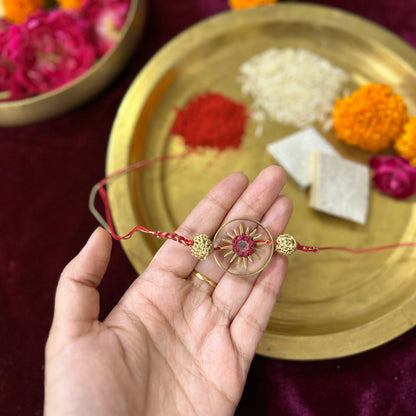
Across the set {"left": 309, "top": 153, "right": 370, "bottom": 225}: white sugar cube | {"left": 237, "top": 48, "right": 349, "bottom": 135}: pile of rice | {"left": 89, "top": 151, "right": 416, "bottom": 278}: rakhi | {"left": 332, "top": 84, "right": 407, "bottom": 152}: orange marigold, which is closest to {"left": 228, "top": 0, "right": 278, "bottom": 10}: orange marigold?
{"left": 237, "top": 48, "right": 349, "bottom": 135}: pile of rice

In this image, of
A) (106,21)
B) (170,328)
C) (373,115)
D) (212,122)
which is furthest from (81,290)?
(106,21)

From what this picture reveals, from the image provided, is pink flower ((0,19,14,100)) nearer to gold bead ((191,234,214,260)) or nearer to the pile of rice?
the pile of rice

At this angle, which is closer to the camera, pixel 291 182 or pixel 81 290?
pixel 81 290

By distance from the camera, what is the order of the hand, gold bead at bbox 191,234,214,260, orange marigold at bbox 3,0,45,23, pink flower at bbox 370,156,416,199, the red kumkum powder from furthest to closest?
1. orange marigold at bbox 3,0,45,23
2. the red kumkum powder
3. pink flower at bbox 370,156,416,199
4. gold bead at bbox 191,234,214,260
5. the hand

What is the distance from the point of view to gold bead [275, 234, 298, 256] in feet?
2.96

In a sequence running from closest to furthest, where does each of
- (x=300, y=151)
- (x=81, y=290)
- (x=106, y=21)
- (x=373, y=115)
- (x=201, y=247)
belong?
(x=81, y=290), (x=201, y=247), (x=373, y=115), (x=300, y=151), (x=106, y=21)

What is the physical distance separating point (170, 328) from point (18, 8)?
1.25m

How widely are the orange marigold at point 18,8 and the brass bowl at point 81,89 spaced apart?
0.35 m

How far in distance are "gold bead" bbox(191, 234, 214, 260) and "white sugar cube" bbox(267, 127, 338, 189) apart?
1.37 feet

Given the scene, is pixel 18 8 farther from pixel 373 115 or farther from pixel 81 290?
pixel 373 115

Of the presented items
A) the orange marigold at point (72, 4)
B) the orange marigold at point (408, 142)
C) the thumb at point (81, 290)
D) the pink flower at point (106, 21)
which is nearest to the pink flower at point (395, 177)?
the orange marigold at point (408, 142)

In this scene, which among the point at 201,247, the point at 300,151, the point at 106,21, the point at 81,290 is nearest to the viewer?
the point at 81,290

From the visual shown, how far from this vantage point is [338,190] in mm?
1122

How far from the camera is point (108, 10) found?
52.6 inches
